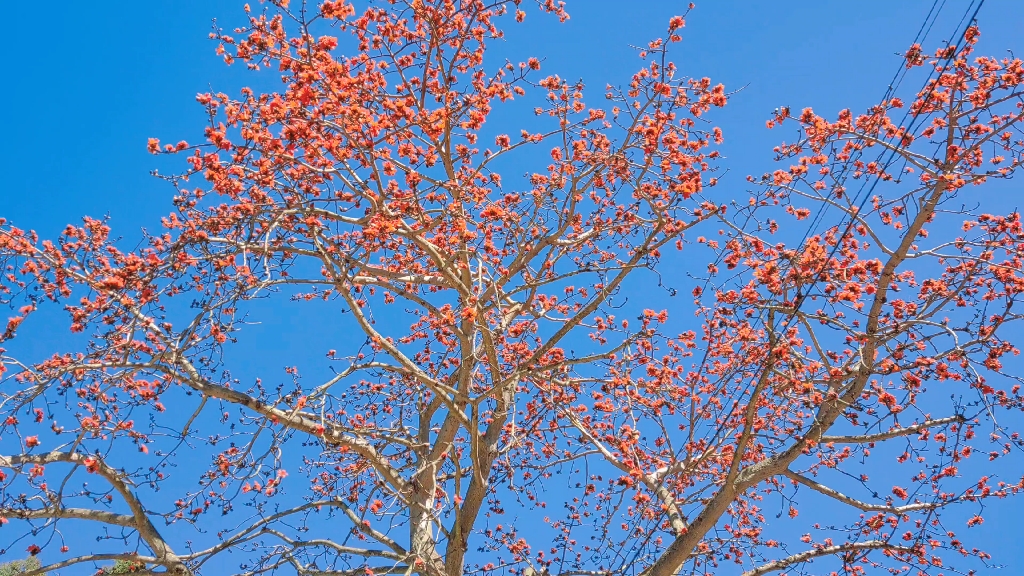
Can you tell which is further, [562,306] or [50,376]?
[562,306]

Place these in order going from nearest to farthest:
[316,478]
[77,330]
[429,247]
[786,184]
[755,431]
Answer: [77,330], [429,247], [786,184], [755,431], [316,478]

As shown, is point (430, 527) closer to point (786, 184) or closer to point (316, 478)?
point (316, 478)

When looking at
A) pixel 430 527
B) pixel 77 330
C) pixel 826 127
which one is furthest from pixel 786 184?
pixel 77 330

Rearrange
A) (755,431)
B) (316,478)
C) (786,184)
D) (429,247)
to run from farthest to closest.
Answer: (316,478)
(755,431)
(786,184)
(429,247)

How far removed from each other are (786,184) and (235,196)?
4.71m

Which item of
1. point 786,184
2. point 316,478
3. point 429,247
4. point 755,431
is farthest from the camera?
point 316,478

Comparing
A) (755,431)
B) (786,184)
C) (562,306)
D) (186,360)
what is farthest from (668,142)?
(186,360)

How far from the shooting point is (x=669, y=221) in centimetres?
692

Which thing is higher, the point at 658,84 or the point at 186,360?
the point at 658,84

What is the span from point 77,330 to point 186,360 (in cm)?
99

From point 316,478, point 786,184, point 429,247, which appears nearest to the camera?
point 429,247

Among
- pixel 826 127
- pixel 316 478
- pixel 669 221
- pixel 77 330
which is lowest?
pixel 77 330

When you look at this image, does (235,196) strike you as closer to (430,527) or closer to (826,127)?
(430,527)

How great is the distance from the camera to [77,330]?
223 inches
